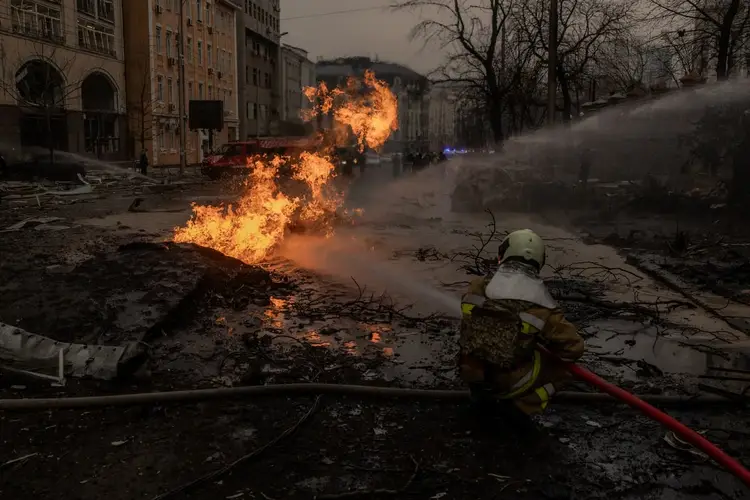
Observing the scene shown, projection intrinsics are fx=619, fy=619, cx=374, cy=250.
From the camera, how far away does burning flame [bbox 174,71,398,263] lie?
10.8 metres

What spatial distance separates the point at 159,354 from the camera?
5.75 meters

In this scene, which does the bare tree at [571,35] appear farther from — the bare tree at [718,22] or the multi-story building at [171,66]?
the multi-story building at [171,66]

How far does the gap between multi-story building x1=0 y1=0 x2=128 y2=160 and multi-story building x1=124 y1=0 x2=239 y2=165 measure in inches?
51.9

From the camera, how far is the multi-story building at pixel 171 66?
4528cm

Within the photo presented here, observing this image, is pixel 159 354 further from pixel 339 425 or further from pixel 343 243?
pixel 343 243

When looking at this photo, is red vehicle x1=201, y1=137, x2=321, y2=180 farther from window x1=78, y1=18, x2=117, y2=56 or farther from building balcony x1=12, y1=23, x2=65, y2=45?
window x1=78, y1=18, x2=117, y2=56

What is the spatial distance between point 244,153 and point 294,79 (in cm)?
5564

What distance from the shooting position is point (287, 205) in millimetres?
13078

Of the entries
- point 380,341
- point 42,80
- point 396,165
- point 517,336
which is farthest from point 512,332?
point 42,80

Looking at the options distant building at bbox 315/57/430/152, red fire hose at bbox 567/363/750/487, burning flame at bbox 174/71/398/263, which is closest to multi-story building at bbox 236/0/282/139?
distant building at bbox 315/57/430/152

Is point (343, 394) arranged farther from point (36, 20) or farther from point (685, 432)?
point (36, 20)

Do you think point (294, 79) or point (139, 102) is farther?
point (294, 79)

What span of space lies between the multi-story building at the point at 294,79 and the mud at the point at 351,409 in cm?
7050

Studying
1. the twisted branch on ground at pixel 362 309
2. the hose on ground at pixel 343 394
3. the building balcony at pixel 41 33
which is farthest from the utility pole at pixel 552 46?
the building balcony at pixel 41 33
